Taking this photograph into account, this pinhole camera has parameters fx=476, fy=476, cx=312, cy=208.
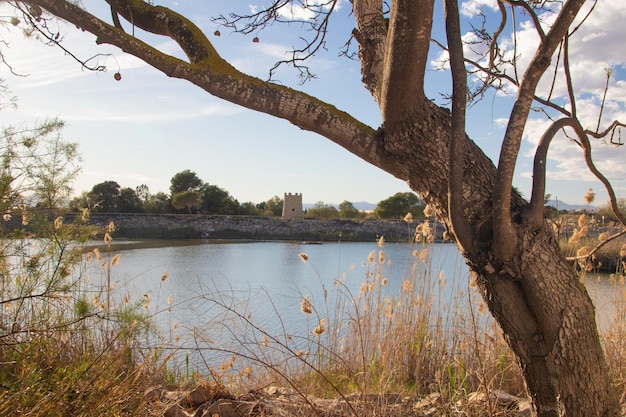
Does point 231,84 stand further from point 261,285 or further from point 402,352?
point 261,285

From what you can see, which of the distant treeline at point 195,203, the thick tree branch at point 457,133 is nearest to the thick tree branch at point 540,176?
the thick tree branch at point 457,133

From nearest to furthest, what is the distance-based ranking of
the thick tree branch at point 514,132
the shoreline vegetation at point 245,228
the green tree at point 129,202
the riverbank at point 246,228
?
the thick tree branch at point 514,132
the shoreline vegetation at point 245,228
the riverbank at point 246,228
the green tree at point 129,202

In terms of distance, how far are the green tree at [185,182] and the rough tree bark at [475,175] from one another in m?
25.3

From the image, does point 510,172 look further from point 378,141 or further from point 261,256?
point 261,256

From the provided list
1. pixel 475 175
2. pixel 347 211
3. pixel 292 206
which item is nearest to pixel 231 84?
pixel 475 175

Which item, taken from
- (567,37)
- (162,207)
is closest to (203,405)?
(567,37)

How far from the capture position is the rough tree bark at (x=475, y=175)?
152 cm

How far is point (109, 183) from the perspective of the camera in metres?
22.5

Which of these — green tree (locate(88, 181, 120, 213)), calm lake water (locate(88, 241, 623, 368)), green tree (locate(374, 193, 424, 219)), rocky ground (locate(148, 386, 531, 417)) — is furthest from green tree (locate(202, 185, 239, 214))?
rocky ground (locate(148, 386, 531, 417))

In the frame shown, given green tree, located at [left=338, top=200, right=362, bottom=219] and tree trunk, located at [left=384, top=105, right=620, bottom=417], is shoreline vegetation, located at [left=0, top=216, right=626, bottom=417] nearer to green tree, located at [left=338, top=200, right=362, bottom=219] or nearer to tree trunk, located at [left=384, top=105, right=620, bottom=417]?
tree trunk, located at [left=384, top=105, right=620, bottom=417]

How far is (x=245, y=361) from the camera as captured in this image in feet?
10.7

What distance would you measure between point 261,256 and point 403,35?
1089 cm

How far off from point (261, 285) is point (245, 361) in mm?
2892

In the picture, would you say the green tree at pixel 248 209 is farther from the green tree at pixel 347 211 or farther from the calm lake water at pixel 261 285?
the calm lake water at pixel 261 285
